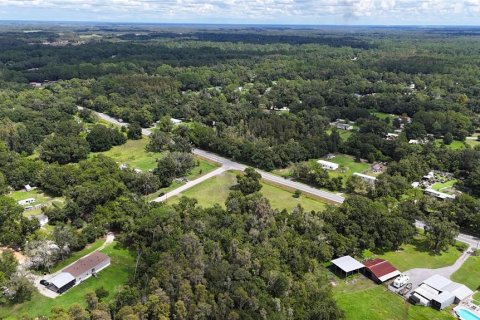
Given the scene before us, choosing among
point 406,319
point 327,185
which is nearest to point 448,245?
point 406,319

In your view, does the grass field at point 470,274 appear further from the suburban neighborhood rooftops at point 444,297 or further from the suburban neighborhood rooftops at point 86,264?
the suburban neighborhood rooftops at point 86,264

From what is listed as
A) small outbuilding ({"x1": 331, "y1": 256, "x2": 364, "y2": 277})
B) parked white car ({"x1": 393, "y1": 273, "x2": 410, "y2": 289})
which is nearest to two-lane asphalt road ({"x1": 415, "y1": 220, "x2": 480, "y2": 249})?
parked white car ({"x1": 393, "y1": 273, "x2": 410, "y2": 289})

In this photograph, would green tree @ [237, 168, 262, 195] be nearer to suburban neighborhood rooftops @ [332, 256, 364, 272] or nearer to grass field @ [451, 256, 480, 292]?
suburban neighborhood rooftops @ [332, 256, 364, 272]

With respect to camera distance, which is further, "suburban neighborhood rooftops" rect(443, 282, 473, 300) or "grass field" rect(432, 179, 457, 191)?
"grass field" rect(432, 179, 457, 191)

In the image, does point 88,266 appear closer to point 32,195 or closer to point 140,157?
point 32,195

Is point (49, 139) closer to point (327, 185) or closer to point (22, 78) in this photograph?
point (327, 185)

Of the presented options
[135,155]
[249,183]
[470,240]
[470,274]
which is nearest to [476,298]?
[470,274]

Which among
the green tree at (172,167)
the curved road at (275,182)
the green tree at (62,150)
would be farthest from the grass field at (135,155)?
the curved road at (275,182)
